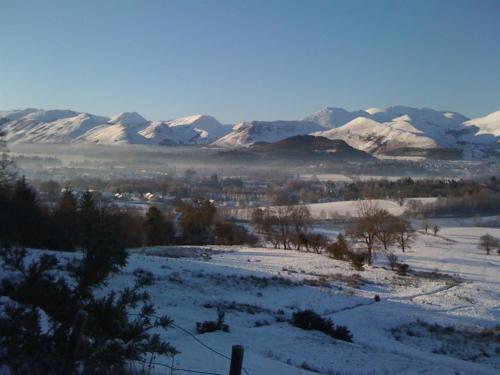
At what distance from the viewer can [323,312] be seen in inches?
674

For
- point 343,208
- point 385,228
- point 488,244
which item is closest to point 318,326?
point 385,228

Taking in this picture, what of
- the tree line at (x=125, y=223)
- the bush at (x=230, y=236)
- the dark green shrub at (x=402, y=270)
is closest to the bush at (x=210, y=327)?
the tree line at (x=125, y=223)

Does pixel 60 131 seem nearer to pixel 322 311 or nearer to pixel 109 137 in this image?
pixel 109 137

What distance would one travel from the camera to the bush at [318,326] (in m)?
12.8

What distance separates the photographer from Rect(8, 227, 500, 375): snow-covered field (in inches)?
389

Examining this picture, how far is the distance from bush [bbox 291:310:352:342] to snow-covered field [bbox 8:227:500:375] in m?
0.41

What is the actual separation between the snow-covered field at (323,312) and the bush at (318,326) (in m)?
0.41

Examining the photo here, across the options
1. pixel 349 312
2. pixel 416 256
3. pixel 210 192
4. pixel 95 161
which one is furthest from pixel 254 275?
pixel 210 192

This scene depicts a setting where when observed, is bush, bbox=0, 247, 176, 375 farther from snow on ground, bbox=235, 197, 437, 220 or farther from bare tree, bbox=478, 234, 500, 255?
snow on ground, bbox=235, 197, 437, 220

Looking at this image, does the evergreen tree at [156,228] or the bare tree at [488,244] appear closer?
the evergreen tree at [156,228]

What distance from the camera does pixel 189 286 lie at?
60.4 ft

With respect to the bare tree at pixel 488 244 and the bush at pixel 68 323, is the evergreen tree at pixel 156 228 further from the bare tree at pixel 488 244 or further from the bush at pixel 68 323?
the bush at pixel 68 323

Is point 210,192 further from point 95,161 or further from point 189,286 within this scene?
point 189,286

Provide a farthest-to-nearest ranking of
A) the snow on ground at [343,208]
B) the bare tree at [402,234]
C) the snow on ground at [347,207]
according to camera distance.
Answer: the snow on ground at [347,207], the snow on ground at [343,208], the bare tree at [402,234]
